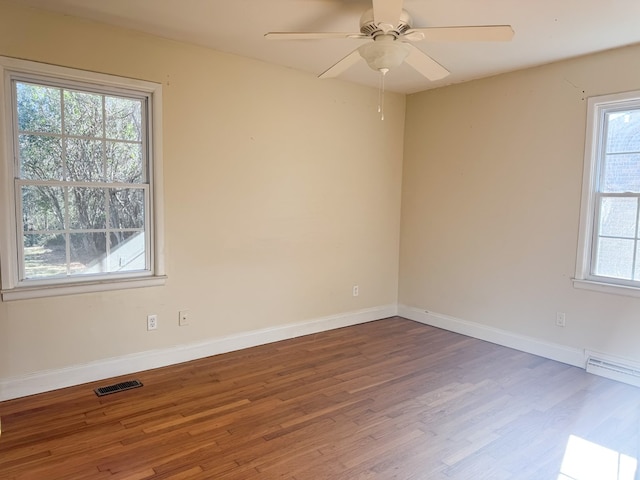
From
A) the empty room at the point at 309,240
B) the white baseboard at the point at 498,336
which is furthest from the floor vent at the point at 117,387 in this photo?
the white baseboard at the point at 498,336

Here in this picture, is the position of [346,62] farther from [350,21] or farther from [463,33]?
[463,33]

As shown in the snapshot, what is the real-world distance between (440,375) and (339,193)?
6.62ft

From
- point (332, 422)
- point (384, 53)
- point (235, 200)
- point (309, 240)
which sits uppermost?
point (384, 53)

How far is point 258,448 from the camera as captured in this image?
2287 millimetres

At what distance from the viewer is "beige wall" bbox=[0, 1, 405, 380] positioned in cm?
289

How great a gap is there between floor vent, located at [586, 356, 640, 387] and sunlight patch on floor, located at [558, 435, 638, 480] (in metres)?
1.13

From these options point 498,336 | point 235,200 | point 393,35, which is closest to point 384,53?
point 393,35

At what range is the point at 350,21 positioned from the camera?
281 cm

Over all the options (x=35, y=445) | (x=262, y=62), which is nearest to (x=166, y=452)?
(x=35, y=445)

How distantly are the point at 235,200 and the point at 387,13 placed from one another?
2.06 metres

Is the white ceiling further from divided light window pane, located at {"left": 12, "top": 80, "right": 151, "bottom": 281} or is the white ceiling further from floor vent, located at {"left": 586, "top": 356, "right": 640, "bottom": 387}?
floor vent, located at {"left": 586, "top": 356, "right": 640, "bottom": 387}

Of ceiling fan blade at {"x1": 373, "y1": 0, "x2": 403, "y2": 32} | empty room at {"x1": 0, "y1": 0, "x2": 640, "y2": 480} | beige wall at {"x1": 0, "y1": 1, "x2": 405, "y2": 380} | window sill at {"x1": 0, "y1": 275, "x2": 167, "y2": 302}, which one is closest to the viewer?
ceiling fan blade at {"x1": 373, "y1": 0, "x2": 403, "y2": 32}

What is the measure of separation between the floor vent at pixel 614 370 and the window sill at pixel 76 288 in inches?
137

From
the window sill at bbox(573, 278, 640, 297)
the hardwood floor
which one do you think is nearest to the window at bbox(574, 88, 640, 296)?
the window sill at bbox(573, 278, 640, 297)
